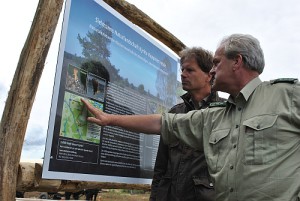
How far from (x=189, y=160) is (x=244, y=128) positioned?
29.2 inches

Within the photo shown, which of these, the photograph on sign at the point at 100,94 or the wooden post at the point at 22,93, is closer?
the wooden post at the point at 22,93

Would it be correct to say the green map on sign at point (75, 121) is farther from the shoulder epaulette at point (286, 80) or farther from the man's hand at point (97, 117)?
the shoulder epaulette at point (286, 80)

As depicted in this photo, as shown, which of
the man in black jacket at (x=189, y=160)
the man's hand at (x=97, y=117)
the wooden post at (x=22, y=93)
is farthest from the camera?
the man in black jacket at (x=189, y=160)

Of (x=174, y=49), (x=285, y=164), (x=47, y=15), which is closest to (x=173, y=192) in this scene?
(x=285, y=164)

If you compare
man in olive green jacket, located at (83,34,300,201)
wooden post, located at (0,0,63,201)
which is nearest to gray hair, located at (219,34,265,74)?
man in olive green jacket, located at (83,34,300,201)

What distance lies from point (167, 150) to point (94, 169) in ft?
2.13

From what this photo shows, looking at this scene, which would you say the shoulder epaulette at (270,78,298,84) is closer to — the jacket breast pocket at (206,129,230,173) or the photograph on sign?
the jacket breast pocket at (206,129,230,173)

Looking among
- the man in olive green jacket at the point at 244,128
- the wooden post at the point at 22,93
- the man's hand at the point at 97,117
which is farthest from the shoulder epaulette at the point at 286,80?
the wooden post at the point at 22,93

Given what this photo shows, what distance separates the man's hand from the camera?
279 centimetres

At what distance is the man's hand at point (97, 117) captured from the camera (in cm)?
279

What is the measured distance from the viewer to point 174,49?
4.95 m

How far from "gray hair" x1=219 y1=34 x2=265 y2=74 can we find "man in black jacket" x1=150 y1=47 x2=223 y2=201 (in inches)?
22.8

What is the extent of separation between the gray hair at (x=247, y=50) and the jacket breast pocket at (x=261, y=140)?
46 cm

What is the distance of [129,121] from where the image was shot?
282 centimetres
